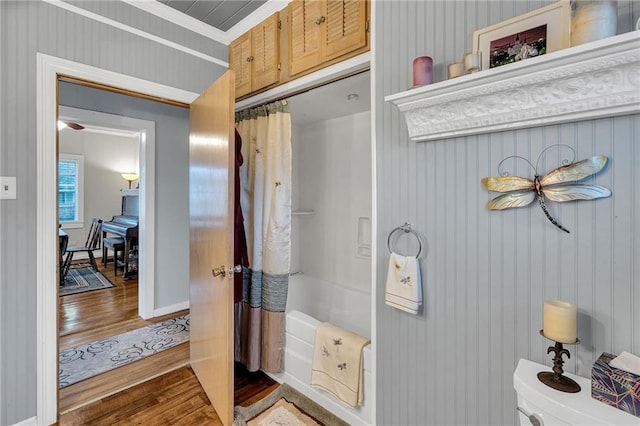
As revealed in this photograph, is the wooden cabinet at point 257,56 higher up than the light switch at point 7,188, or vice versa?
the wooden cabinet at point 257,56

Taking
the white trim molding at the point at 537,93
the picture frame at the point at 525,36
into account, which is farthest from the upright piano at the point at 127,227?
the picture frame at the point at 525,36

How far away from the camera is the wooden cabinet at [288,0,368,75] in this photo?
153 centimetres

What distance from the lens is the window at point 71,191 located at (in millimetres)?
5902

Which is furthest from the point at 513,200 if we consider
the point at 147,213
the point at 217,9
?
the point at 147,213

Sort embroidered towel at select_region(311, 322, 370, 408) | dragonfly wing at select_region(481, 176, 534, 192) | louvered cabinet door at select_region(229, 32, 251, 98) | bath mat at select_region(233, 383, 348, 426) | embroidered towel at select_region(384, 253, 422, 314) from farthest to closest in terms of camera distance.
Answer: louvered cabinet door at select_region(229, 32, 251, 98), bath mat at select_region(233, 383, 348, 426), embroidered towel at select_region(311, 322, 370, 408), embroidered towel at select_region(384, 253, 422, 314), dragonfly wing at select_region(481, 176, 534, 192)

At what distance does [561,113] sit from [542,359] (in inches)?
32.5

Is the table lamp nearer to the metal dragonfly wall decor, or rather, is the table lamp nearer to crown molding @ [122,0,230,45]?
crown molding @ [122,0,230,45]

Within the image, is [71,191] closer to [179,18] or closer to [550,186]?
[179,18]

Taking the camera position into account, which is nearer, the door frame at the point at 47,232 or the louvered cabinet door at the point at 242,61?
the door frame at the point at 47,232

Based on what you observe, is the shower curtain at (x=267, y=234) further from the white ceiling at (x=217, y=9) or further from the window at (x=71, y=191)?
the window at (x=71, y=191)

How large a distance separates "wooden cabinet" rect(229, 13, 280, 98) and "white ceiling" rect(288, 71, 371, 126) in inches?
9.3

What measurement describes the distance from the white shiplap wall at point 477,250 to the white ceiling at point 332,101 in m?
0.44

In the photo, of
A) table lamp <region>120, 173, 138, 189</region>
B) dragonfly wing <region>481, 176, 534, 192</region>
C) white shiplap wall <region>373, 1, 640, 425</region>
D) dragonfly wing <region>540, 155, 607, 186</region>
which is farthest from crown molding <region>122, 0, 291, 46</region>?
table lamp <region>120, 173, 138, 189</region>

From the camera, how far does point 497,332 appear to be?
1121mm
